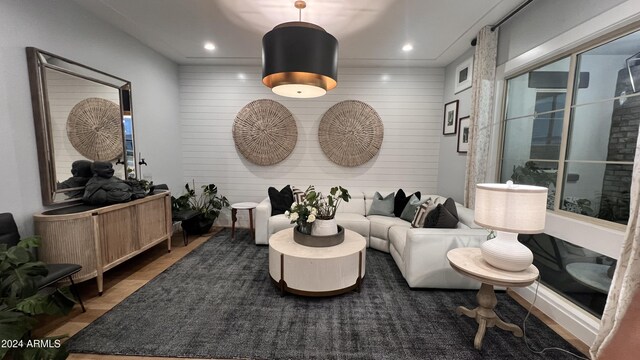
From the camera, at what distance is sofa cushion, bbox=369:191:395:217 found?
13.2 ft

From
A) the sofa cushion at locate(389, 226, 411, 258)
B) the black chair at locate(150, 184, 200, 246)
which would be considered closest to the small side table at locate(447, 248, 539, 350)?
the sofa cushion at locate(389, 226, 411, 258)

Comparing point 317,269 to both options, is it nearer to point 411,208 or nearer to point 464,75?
point 411,208

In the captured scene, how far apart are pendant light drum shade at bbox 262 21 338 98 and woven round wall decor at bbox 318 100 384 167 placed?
2.28 meters

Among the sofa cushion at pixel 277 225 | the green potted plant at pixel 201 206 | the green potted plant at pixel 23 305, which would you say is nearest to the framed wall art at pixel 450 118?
the sofa cushion at pixel 277 225

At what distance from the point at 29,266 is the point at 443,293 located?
337 cm

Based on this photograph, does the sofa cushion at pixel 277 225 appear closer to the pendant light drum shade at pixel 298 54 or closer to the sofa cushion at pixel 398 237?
the sofa cushion at pixel 398 237

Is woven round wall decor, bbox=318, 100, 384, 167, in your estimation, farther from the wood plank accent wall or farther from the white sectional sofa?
the white sectional sofa

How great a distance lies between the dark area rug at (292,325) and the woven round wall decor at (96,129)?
1.64 m

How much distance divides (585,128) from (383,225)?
89.8 inches

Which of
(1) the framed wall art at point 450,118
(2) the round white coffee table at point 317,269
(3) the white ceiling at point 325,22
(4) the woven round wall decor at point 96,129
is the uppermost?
(3) the white ceiling at point 325,22

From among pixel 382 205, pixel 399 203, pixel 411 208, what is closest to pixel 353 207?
pixel 382 205

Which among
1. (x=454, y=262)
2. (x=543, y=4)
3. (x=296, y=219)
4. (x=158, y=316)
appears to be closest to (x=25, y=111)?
(x=158, y=316)

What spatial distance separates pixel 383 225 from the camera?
360 cm

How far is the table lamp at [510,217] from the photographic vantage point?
66.9 inches
